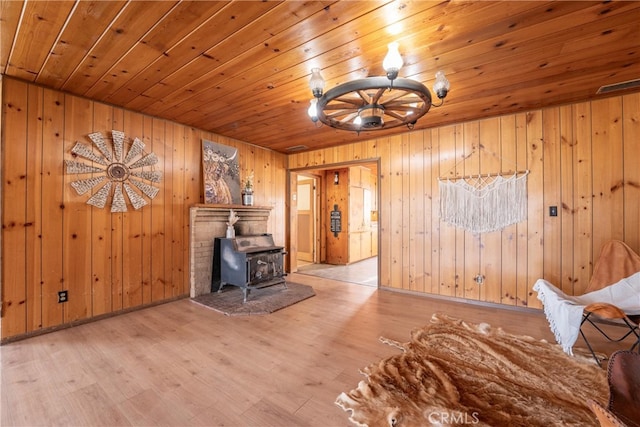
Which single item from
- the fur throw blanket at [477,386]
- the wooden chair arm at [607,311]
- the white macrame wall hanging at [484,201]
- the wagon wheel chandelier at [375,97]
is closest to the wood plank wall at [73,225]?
the wagon wheel chandelier at [375,97]

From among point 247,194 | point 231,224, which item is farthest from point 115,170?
point 247,194

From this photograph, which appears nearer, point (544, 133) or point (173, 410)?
point (173, 410)

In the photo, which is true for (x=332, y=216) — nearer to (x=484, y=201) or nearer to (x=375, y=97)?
(x=484, y=201)

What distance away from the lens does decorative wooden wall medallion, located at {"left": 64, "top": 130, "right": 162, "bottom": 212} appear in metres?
2.96

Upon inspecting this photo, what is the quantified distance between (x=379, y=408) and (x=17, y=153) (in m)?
3.80

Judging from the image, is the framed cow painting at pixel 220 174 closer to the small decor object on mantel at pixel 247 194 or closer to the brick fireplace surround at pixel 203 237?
the small decor object on mantel at pixel 247 194

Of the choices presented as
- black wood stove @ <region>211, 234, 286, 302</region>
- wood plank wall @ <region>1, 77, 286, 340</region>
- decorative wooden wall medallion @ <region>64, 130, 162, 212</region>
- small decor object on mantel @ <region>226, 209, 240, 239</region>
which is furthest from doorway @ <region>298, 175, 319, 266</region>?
decorative wooden wall medallion @ <region>64, 130, 162, 212</region>

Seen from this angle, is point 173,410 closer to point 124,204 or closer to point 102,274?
point 102,274

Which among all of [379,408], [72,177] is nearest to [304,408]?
[379,408]

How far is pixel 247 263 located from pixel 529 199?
3.74 metres

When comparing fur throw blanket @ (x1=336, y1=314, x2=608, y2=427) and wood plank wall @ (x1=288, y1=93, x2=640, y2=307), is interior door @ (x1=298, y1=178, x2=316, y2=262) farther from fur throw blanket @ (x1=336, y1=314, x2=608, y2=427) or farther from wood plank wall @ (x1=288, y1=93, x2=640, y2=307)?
fur throw blanket @ (x1=336, y1=314, x2=608, y2=427)

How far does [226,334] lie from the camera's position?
107 inches

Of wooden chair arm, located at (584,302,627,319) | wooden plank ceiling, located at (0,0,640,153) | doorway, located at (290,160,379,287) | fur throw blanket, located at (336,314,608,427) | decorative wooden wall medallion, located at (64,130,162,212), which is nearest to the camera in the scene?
fur throw blanket, located at (336,314,608,427)

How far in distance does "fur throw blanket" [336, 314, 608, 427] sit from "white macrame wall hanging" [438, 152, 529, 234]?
1.55 meters
